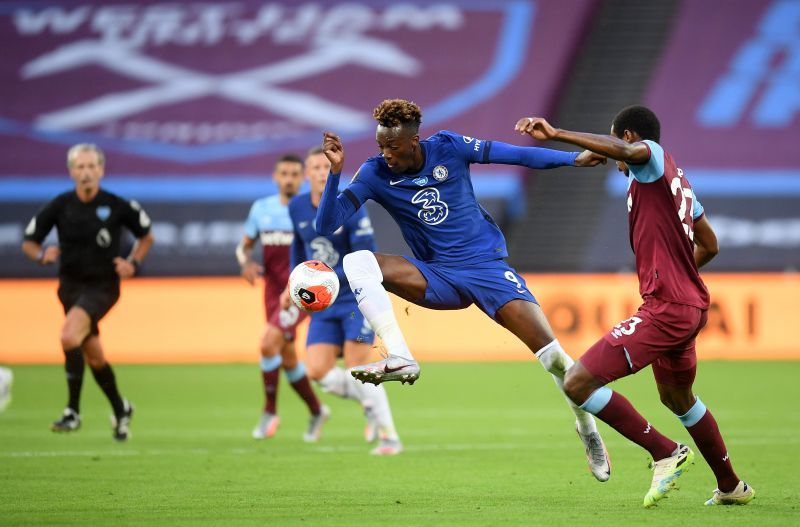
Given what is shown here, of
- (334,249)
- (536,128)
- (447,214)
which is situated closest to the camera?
(536,128)

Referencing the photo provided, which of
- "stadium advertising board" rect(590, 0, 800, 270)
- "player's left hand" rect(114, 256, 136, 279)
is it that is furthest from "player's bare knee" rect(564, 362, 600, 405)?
"stadium advertising board" rect(590, 0, 800, 270)

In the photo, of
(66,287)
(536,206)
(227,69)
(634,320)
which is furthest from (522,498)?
(227,69)

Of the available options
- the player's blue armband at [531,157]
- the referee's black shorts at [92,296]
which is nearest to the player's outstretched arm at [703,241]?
the player's blue armband at [531,157]

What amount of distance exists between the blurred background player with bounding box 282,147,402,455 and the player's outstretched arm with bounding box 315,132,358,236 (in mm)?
2318

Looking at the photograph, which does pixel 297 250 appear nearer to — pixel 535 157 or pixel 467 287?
pixel 467 287

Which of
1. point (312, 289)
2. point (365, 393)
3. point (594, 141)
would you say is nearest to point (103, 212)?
point (365, 393)

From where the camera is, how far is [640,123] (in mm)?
6809

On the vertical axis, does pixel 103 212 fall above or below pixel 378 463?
above

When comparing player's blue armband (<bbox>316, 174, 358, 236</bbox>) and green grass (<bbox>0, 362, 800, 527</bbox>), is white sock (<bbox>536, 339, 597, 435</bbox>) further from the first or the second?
player's blue armband (<bbox>316, 174, 358, 236</bbox>)

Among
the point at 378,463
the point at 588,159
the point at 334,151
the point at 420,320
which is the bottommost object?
the point at 420,320

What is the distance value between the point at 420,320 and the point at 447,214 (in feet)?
33.8

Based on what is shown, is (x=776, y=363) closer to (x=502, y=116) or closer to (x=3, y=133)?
(x=502, y=116)

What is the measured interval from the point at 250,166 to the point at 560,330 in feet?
25.0

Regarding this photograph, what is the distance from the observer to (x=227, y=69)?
23609 millimetres
